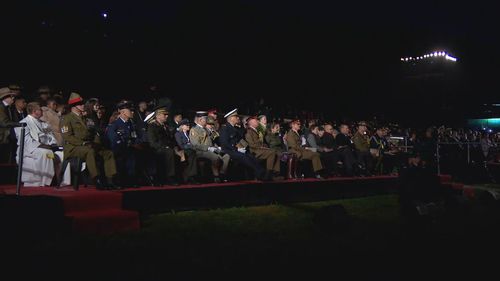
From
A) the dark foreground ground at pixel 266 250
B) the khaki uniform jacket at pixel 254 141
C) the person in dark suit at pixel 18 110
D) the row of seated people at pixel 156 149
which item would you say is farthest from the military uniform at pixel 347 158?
the person in dark suit at pixel 18 110

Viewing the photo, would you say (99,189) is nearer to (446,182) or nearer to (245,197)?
(245,197)

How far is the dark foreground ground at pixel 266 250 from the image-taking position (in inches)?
205

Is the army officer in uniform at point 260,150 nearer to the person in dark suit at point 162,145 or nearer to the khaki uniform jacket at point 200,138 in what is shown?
the khaki uniform jacket at point 200,138

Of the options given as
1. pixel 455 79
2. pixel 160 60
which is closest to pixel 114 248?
pixel 160 60

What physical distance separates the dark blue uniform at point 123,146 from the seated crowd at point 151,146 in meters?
0.02

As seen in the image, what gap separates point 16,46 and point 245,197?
994 centimetres

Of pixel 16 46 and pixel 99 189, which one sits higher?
pixel 16 46

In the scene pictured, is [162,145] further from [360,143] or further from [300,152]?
[360,143]

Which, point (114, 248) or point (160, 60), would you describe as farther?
point (160, 60)

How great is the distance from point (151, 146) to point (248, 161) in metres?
2.67

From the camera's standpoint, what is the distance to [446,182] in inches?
563

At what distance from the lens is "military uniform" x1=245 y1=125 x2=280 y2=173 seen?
1237 cm

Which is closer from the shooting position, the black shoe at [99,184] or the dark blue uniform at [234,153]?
the black shoe at [99,184]

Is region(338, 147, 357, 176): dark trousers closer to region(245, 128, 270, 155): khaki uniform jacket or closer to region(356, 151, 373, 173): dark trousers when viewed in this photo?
region(356, 151, 373, 173): dark trousers
